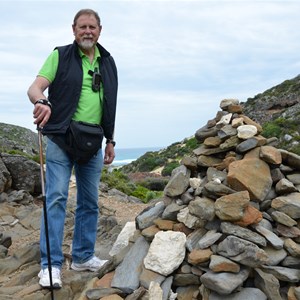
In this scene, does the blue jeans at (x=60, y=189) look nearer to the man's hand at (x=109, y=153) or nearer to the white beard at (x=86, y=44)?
the man's hand at (x=109, y=153)

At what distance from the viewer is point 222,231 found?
4660 millimetres

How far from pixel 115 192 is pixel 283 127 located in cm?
2453

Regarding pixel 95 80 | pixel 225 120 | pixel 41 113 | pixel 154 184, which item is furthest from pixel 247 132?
pixel 154 184

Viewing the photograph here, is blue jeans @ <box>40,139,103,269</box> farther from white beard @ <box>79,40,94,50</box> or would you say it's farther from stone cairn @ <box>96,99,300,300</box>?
white beard @ <box>79,40,94,50</box>

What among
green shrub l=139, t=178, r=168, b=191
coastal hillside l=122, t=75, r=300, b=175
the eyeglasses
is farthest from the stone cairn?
coastal hillside l=122, t=75, r=300, b=175

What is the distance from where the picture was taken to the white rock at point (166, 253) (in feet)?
15.7

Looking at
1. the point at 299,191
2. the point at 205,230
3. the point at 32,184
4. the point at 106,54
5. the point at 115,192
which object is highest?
the point at 106,54

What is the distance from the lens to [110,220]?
27.6 ft

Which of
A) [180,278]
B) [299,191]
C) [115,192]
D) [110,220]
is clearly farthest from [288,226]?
[115,192]

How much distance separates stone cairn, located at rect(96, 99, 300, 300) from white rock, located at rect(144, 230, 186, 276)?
0.01m

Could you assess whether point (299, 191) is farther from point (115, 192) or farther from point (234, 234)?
point (115, 192)

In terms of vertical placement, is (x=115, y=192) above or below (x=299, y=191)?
below

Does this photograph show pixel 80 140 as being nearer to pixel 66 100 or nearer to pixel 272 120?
pixel 66 100

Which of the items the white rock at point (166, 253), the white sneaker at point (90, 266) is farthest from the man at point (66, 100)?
the white rock at point (166, 253)
